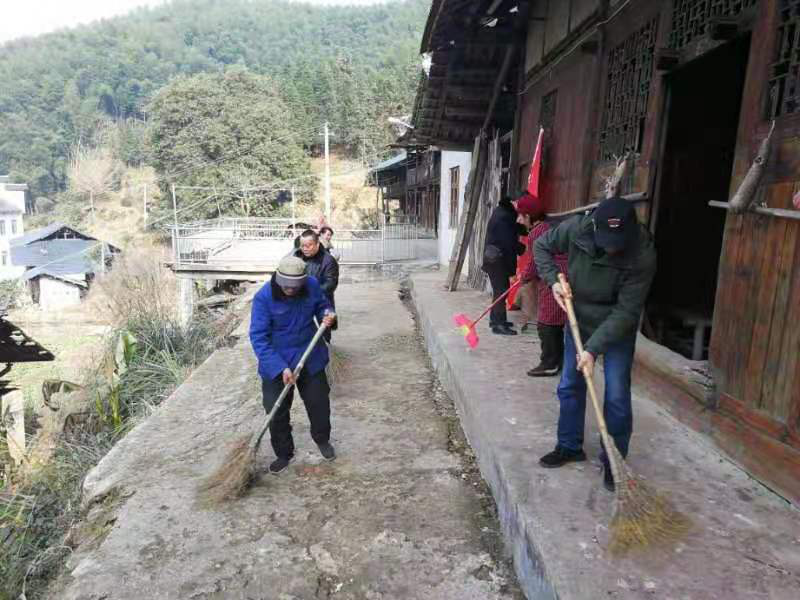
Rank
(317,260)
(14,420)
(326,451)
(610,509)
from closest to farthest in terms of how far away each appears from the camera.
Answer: (610,509) < (326,451) < (317,260) < (14,420)

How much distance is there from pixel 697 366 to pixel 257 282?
15.6 metres

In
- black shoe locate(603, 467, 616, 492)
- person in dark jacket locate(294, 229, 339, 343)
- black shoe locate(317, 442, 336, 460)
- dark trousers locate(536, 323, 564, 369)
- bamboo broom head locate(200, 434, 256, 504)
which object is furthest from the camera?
person in dark jacket locate(294, 229, 339, 343)

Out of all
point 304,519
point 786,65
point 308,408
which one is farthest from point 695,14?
point 304,519

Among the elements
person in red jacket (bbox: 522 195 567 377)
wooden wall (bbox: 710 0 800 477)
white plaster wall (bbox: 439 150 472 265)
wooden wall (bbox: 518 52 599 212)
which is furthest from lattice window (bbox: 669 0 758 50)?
white plaster wall (bbox: 439 150 472 265)

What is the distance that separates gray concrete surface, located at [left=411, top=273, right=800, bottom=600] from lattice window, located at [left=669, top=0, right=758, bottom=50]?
2434mm

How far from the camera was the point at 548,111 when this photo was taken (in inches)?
250

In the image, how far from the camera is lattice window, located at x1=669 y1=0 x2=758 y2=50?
10.4 ft

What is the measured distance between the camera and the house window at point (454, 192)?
1333 cm

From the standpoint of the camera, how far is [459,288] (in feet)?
31.1

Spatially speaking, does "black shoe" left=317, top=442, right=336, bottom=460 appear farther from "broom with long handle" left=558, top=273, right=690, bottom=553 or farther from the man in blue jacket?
"broom with long handle" left=558, top=273, right=690, bottom=553

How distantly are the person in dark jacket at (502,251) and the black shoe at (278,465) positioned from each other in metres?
2.94

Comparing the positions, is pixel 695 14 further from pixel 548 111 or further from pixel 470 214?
pixel 470 214

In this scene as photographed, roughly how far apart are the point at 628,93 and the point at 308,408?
344 cm

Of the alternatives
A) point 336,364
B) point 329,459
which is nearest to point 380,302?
point 336,364
